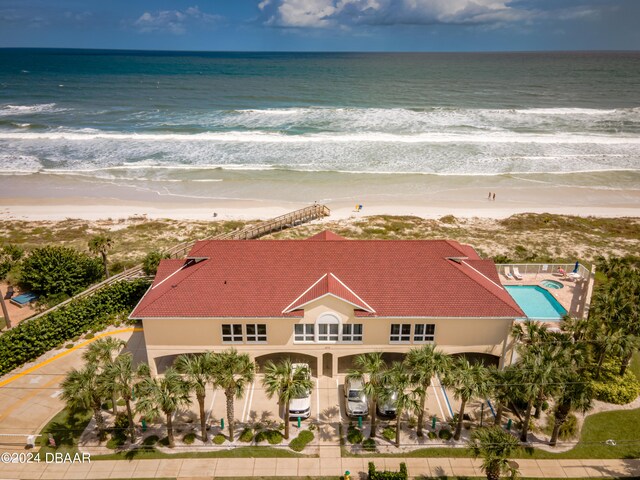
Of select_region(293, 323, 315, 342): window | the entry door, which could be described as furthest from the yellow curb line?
the entry door

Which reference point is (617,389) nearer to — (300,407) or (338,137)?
(300,407)

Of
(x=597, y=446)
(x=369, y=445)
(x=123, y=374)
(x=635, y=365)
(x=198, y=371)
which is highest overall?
(x=198, y=371)

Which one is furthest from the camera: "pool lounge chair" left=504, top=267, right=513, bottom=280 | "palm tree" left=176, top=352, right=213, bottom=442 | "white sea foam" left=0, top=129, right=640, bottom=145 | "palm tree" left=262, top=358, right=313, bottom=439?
"white sea foam" left=0, top=129, right=640, bottom=145

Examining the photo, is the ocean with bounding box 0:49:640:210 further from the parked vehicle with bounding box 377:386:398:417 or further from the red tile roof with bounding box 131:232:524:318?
the parked vehicle with bounding box 377:386:398:417

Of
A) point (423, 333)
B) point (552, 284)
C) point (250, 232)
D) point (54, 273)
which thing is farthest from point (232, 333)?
point (552, 284)

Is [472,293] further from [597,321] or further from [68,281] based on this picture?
[68,281]

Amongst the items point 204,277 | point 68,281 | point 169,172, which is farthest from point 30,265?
point 169,172
